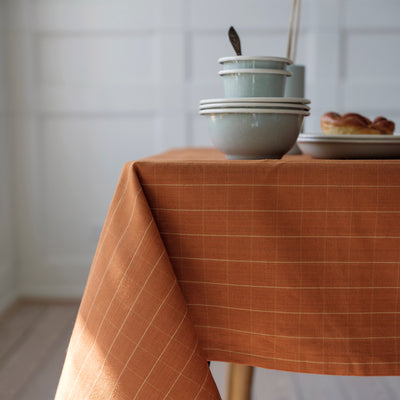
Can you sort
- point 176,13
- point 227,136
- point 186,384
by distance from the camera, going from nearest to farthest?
point 186,384
point 227,136
point 176,13

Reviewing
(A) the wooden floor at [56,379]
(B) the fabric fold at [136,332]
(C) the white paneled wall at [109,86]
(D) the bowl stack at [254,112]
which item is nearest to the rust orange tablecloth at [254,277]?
(B) the fabric fold at [136,332]

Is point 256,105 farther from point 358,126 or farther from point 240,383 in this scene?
point 240,383

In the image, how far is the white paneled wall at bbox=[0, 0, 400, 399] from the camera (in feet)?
7.82

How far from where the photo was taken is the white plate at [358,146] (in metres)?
0.70

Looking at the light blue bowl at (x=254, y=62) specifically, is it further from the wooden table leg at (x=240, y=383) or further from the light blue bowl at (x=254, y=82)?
the wooden table leg at (x=240, y=383)

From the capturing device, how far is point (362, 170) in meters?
0.58

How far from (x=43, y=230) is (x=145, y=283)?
2.10 meters

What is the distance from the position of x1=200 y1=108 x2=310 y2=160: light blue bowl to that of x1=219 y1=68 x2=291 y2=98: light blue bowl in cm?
5

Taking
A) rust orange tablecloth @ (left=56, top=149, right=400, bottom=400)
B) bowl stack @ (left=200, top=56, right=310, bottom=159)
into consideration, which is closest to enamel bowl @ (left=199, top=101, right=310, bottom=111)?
bowl stack @ (left=200, top=56, right=310, bottom=159)

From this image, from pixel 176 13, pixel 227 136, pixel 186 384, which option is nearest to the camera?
pixel 186 384

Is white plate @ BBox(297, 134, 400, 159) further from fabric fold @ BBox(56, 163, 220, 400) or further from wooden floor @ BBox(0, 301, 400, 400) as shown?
wooden floor @ BBox(0, 301, 400, 400)

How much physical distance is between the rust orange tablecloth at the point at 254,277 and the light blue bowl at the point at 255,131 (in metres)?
0.10

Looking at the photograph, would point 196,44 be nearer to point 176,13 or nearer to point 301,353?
point 176,13

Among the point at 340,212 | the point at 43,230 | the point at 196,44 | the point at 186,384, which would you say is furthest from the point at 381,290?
the point at 43,230
